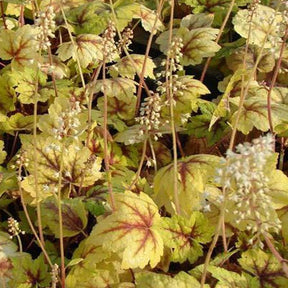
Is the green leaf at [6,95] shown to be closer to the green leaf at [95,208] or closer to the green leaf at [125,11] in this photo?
the green leaf at [125,11]

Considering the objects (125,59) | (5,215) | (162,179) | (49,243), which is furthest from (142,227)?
(125,59)

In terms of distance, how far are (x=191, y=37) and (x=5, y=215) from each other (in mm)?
1432

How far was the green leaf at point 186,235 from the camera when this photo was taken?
7.08 ft

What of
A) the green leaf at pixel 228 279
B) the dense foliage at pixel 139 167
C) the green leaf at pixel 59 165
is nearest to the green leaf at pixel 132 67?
the dense foliage at pixel 139 167

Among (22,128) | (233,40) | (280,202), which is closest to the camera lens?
(280,202)

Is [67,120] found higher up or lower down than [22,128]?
higher up

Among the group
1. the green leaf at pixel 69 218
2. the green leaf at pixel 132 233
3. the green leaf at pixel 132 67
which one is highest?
the green leaf at pixel 132 67

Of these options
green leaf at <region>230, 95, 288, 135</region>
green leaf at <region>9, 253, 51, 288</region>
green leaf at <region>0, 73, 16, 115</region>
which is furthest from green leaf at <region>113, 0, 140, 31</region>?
green leaf at <region>9, 253, 51, 288</region>

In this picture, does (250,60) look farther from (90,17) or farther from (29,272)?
(29,272)

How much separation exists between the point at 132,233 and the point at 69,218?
17.0 inches

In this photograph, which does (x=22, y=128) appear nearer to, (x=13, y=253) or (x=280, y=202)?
(x=13, y=253)

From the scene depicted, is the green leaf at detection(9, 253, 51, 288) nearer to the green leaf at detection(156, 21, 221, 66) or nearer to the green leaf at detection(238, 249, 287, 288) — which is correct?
the green leaf at detection(238, 249, 287, 288)

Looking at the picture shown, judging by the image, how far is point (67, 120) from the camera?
5.71 feet

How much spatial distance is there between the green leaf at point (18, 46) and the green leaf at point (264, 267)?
1628 mm
